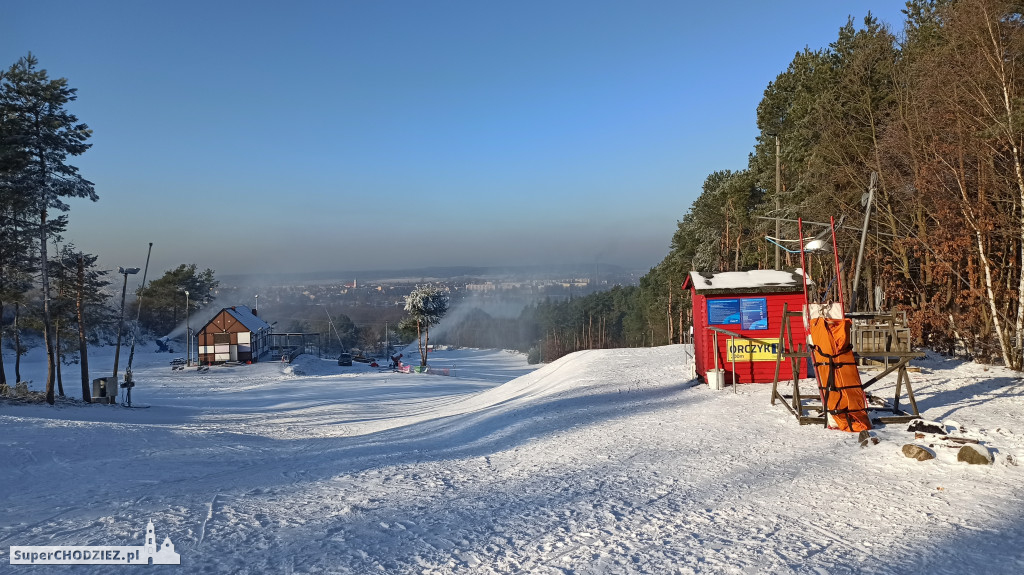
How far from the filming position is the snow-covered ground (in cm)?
500

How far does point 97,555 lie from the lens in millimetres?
5207

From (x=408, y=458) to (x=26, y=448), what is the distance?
689cm

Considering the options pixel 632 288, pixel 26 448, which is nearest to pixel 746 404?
pixel 26 448

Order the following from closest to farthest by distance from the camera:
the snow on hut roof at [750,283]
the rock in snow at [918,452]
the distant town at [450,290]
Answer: the rock in snow at [918,452] < the snow on hut roof at [750,283] < the distant town at [450,290]

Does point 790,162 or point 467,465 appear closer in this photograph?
point 467,465

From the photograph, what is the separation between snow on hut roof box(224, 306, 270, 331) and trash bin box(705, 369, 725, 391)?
42.5 m

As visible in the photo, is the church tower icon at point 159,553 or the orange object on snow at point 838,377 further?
the orange object on snow at point 838,377

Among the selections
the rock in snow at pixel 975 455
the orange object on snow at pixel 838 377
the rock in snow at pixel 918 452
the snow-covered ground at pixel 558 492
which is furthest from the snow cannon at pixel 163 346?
the rock in snow at pixel 975 455

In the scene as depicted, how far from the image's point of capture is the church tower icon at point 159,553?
198 inches

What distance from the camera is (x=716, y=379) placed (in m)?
13.8

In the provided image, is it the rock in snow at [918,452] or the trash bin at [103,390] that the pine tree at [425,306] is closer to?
the trash bin at [103,390]

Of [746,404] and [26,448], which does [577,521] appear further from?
[26,448]

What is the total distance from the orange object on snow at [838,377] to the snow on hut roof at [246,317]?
152 feet

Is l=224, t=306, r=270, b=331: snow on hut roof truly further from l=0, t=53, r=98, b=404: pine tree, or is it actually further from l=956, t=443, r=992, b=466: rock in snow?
l=956, t=443, r=992, b=466: rock in snow
